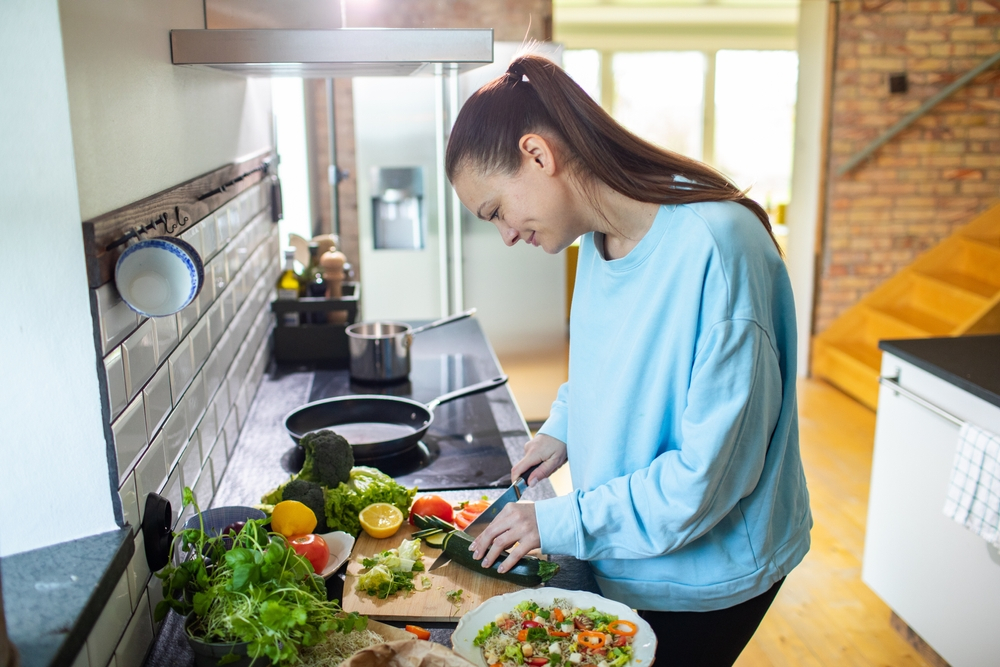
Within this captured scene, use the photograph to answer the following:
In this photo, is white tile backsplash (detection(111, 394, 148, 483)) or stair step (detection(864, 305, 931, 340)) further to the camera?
stair step (detection(864, 305, 931, 340))

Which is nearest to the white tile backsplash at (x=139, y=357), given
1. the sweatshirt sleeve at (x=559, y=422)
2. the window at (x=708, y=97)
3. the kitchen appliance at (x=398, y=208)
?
the sweatshirt sleeve at (x=559, y=422)

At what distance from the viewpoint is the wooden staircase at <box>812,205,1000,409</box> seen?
482cm

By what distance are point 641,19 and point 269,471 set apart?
7041mm

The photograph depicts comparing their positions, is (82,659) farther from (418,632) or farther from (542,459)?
(542,459)

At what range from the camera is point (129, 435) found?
113cm

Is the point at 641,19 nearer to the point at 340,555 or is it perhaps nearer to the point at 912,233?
the point at 912,233

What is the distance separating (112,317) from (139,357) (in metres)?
0.13

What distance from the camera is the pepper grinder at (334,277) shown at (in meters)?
2.59

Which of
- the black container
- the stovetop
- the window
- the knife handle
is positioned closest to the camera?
the knife handle

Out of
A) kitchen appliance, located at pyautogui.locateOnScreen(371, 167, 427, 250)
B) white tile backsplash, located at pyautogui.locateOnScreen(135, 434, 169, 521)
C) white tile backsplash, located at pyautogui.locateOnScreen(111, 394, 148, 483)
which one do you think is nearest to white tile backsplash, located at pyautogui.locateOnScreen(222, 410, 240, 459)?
white tile backsplash, located at pyautogui.locateOnScreen(135, 434, 169, 521)

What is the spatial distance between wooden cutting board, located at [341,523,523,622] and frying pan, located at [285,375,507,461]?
58cm

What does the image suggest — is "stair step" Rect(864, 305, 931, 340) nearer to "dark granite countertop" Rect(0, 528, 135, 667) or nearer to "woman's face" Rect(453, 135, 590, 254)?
"woman's face" Rect(453, 135, 590, 254)

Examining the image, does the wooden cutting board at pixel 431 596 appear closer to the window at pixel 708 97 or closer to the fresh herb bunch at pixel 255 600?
the fresh herb bunch at pixel 255 600

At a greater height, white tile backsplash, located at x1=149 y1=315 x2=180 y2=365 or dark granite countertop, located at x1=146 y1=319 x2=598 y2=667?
white tile backsplash, located at x1=149 y1=315 x2=180 y2=365
